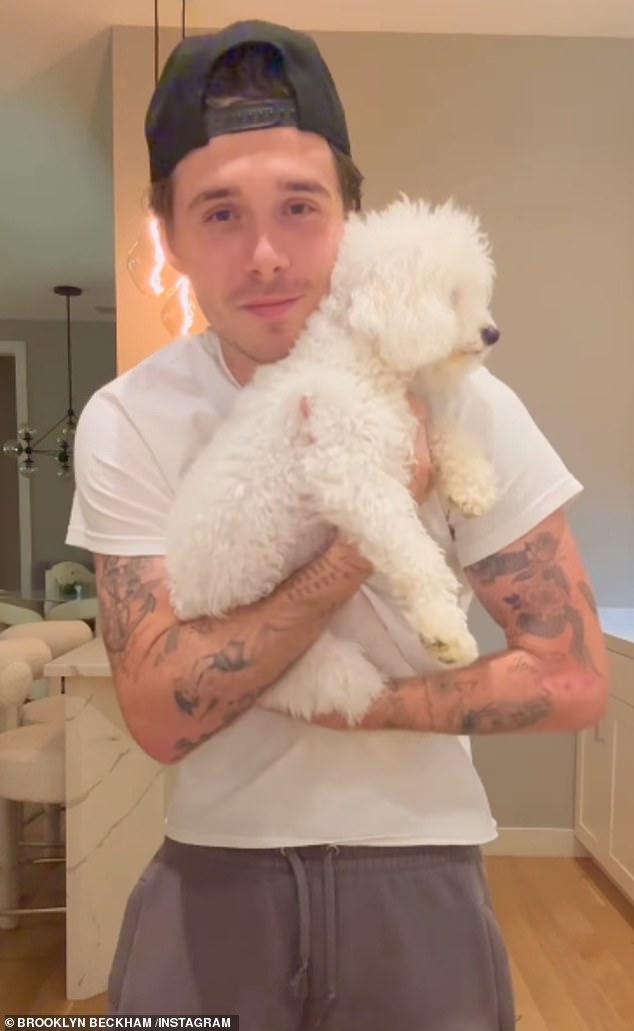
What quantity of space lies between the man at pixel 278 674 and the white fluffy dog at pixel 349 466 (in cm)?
3

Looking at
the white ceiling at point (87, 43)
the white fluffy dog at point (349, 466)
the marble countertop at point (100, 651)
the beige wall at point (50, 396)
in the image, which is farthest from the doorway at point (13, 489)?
the white fluffy dog at point (349, 466)

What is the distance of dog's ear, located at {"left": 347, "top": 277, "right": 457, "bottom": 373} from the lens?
854mm

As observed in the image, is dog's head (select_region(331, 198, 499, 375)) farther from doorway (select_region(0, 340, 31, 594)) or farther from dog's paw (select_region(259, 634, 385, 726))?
doorway (select_region(0, 340, 31, 594))

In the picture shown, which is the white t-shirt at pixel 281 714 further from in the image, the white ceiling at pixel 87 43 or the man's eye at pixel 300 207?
the white ceiling at pixel 87 43

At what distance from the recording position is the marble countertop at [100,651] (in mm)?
2271

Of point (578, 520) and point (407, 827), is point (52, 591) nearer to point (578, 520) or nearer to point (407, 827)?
point (578, 520)

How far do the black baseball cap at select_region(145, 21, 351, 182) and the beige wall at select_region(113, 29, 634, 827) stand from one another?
2.18 meters

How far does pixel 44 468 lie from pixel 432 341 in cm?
653

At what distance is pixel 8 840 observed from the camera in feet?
8.91

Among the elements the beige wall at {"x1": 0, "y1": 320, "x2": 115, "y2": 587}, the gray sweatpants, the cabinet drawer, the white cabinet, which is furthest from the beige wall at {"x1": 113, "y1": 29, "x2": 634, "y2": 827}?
the beige wall at {"x1": 0, "y1": 320, "x2": 115, "y2": 587}

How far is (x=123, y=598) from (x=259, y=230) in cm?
40

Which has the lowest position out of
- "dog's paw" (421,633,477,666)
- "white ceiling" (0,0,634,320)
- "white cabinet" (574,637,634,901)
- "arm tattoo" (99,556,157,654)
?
"white cabinet" (574,637,634,901)

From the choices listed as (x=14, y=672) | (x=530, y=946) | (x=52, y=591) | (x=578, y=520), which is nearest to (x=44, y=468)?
(x=52, y=591)

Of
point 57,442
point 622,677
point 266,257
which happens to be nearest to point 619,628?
point 622,677
